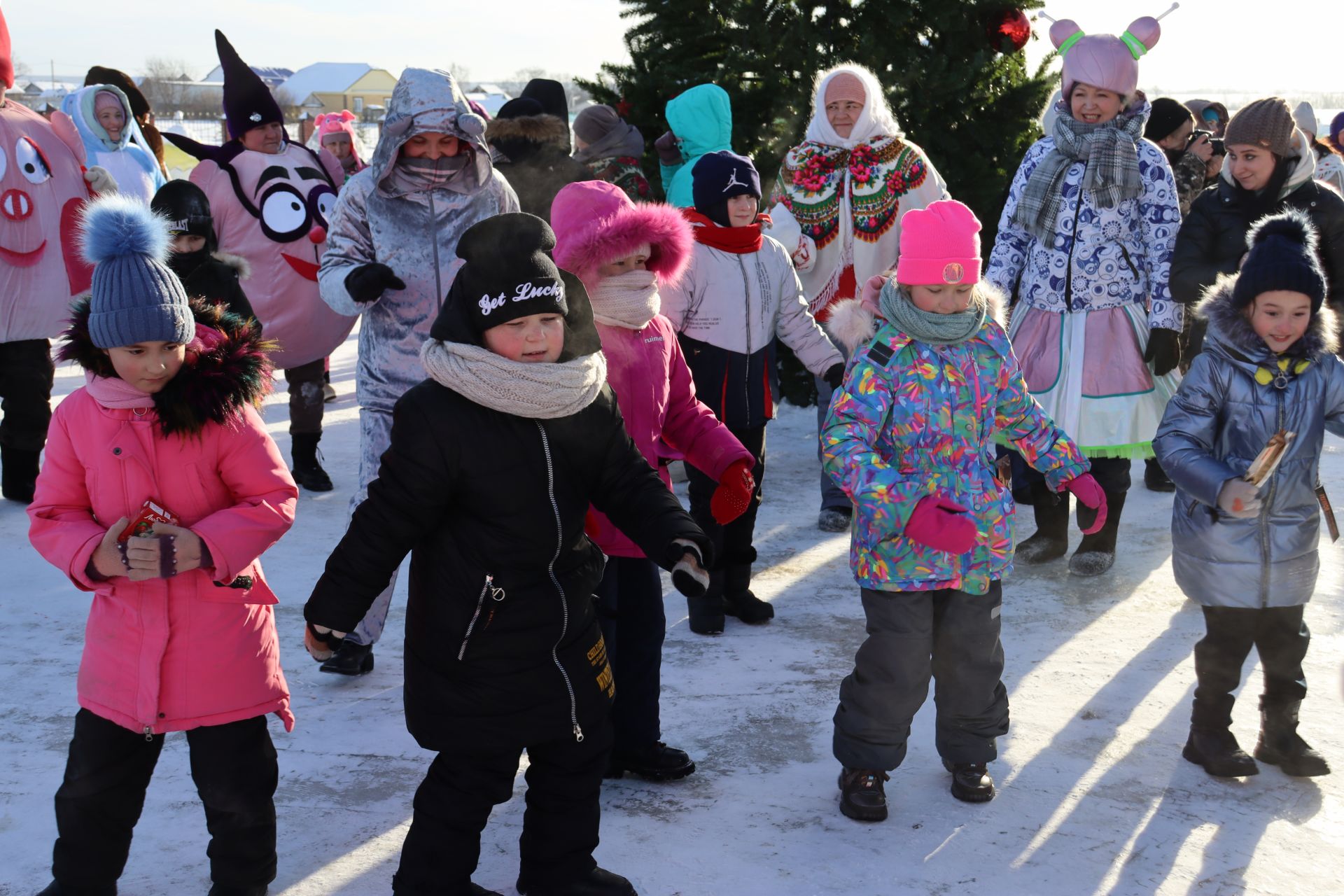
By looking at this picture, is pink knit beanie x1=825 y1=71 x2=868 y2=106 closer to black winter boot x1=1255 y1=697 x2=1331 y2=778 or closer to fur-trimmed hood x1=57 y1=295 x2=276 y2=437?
black winter boot x1=1255 y1=697 x2=1331 y2=778

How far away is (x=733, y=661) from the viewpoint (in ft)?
14.7

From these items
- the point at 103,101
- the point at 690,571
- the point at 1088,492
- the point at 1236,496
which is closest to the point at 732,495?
the point at 690,571

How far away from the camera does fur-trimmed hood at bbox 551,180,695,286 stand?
3410 millimetres

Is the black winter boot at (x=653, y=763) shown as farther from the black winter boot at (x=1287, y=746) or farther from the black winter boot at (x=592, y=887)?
the black winter boot at (x=1287, y=746)

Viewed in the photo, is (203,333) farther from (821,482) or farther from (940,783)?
(821,482)

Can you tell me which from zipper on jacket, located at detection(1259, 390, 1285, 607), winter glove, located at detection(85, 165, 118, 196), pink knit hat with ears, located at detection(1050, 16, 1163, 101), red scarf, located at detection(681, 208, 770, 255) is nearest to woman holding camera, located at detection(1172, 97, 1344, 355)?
pink knit hat with ears, located at detection(1050, 16, 1163, 101)

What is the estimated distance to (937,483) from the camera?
3305 mm

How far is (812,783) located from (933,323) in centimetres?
134

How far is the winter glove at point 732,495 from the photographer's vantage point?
3322 millimetres

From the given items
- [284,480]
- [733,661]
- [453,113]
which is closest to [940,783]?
[733,661]

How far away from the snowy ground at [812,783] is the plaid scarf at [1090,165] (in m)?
1.60

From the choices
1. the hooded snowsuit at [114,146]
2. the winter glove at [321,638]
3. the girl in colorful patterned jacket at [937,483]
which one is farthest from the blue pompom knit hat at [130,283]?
the hooded snowsuit at [114,146]

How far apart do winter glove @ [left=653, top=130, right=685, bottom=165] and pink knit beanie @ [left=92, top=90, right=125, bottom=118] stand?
122 inches

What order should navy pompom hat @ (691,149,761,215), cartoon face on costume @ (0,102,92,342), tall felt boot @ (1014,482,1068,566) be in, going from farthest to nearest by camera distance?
cartoon face on costume @ (0,102,92,342) < tall felt boot @ (1014,482,1068,566) < navy pompom hat @ (691,149,761,215)
